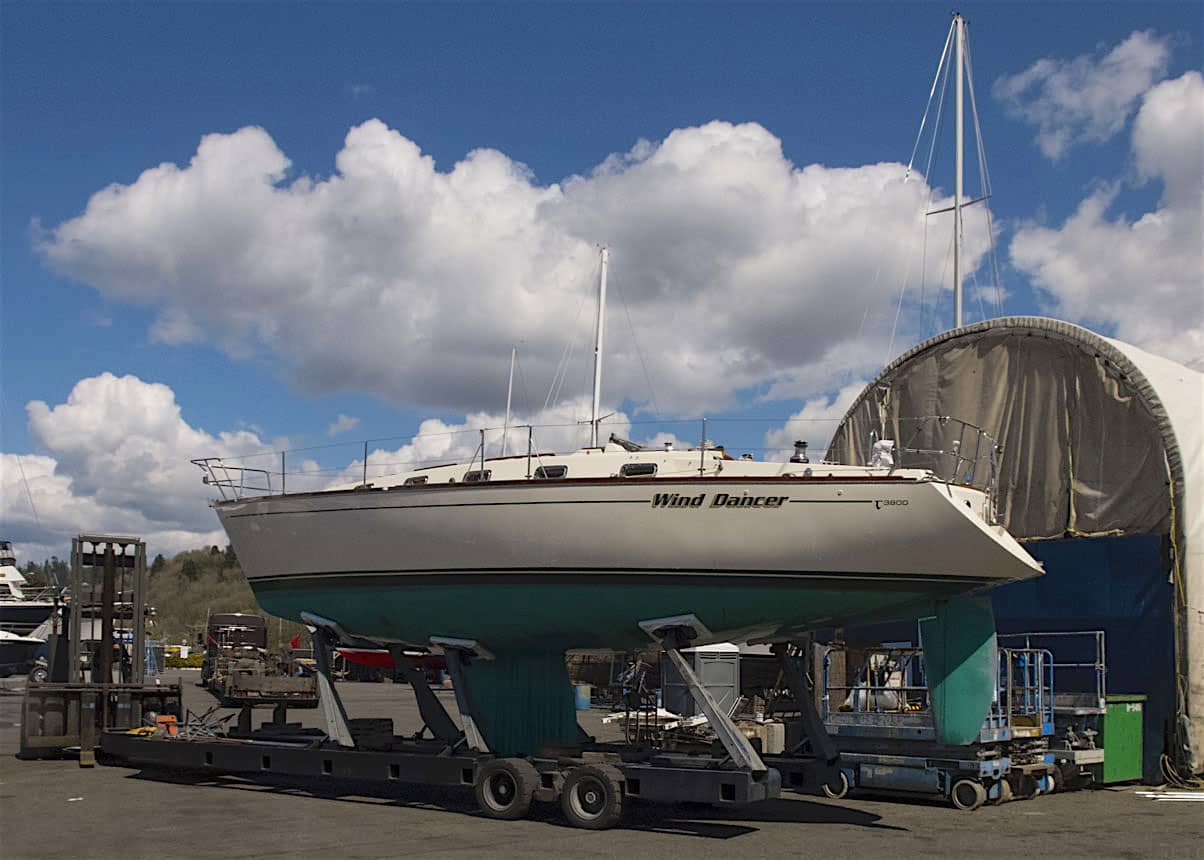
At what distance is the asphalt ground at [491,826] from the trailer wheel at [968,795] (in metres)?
0.13

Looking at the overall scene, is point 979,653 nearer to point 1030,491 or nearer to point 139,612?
point 1030,491

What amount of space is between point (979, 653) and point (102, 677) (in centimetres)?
1198

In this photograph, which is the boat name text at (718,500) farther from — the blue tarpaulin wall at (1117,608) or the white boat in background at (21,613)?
the white boat in background at (21,613)

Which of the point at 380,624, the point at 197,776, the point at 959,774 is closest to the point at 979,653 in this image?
the point at 959,774

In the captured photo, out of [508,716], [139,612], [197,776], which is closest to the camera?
[508,716]

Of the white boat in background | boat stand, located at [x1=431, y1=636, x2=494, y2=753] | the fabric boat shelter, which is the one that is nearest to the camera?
boat stand, located at [x1=431, y1=636, x2=494, y2=753]

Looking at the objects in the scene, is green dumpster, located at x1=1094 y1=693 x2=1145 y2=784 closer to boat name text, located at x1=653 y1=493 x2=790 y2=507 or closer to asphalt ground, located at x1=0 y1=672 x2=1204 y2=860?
asphalt ground, located at x1=0 y1=672 x2=1204 y2=860

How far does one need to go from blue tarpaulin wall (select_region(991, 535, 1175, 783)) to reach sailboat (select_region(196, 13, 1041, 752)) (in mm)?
5994

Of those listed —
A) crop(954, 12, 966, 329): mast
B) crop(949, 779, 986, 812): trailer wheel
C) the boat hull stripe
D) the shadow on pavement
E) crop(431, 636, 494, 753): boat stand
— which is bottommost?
A: the shadow on pavement

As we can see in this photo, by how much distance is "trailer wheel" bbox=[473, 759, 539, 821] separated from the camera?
10.8 m

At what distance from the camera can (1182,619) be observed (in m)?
14.9

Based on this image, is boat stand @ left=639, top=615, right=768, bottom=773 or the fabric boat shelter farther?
the fabric boat shelter

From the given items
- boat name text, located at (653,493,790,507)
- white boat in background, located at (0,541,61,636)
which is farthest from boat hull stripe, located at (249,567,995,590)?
white boat in background, located at (0,541,61,636)

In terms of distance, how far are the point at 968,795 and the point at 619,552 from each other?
4.93 meters
